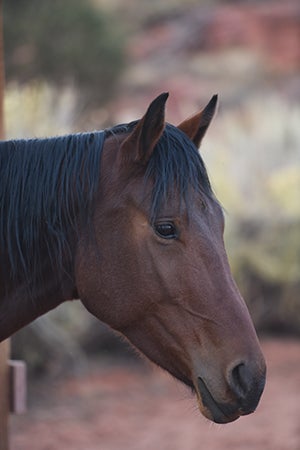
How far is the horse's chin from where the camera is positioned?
2.40 metres

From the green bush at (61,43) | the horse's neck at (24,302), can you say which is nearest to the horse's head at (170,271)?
Answer: the horse's neck at (24,302)

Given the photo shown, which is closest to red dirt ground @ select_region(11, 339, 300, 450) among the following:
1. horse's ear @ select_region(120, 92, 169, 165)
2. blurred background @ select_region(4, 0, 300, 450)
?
blurred background @ select_region(4, 0, 300, 450)

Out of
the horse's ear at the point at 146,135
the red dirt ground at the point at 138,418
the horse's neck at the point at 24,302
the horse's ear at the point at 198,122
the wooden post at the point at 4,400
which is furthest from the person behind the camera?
the red dirt ground at the point at 138,418

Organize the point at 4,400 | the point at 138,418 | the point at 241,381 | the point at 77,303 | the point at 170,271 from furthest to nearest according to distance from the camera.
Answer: the point at 77,303, the point at 138,418, the point at 4,400, the point at 170,271, the point at 241,381

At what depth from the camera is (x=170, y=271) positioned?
8.07 ft

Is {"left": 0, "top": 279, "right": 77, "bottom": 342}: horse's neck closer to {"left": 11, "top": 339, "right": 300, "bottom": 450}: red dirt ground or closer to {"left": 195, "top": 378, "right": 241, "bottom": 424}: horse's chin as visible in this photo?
{"left": 195, "top": 378, "right": 241, "bottom": 424}: horse's chin

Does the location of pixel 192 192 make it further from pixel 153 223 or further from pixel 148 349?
pixel 148 349

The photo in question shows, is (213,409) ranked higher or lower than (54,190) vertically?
lower

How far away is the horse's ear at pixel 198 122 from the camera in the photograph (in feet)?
9.04

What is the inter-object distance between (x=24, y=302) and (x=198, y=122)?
2.72 ft

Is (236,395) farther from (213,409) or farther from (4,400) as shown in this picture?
(4,400)

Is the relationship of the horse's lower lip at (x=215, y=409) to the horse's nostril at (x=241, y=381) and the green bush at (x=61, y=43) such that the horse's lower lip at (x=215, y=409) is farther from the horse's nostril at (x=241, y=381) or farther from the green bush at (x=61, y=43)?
the green bush at (x=61, y=43)

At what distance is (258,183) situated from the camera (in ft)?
34.5

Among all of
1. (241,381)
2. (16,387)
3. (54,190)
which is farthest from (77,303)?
(241,381)
